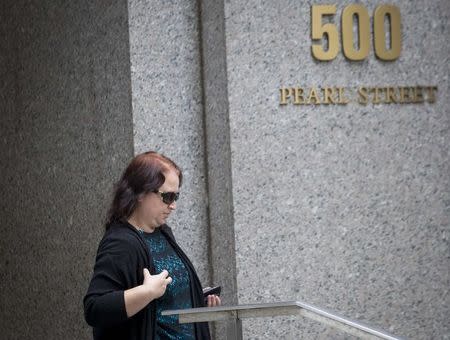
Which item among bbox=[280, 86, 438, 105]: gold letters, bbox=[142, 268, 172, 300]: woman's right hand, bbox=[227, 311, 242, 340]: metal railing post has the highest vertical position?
bbox=[280, 86, 438, 105]: gold letters

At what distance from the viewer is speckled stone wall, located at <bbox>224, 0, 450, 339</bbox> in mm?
5145

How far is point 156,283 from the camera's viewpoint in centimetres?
310

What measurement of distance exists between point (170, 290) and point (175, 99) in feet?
7.38

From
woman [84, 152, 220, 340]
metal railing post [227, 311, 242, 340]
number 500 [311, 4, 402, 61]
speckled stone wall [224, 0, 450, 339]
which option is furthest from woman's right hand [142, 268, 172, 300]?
number 500 [311, 4, 402, 61]

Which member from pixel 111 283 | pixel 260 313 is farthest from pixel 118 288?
pixel 260 313

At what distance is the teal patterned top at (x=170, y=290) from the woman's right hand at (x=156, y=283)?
0.13 m

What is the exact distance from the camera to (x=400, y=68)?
544 cm

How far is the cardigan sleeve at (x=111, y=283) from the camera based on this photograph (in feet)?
10.2

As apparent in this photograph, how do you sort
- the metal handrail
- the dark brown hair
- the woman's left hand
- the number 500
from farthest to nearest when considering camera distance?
the number 500 < the woman's left hand < the dark brown hair < the metal handrail

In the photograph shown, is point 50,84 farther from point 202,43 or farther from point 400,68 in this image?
point 400,68

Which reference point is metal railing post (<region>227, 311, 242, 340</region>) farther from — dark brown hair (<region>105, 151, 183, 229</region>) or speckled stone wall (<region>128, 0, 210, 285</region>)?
speckled stone wall (<region>128, 0, 210, 285</region>)

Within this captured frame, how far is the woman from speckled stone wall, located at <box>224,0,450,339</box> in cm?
171

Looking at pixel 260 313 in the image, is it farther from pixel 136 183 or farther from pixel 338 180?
pixel 338 180

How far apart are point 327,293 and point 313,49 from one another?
142 centimetres
